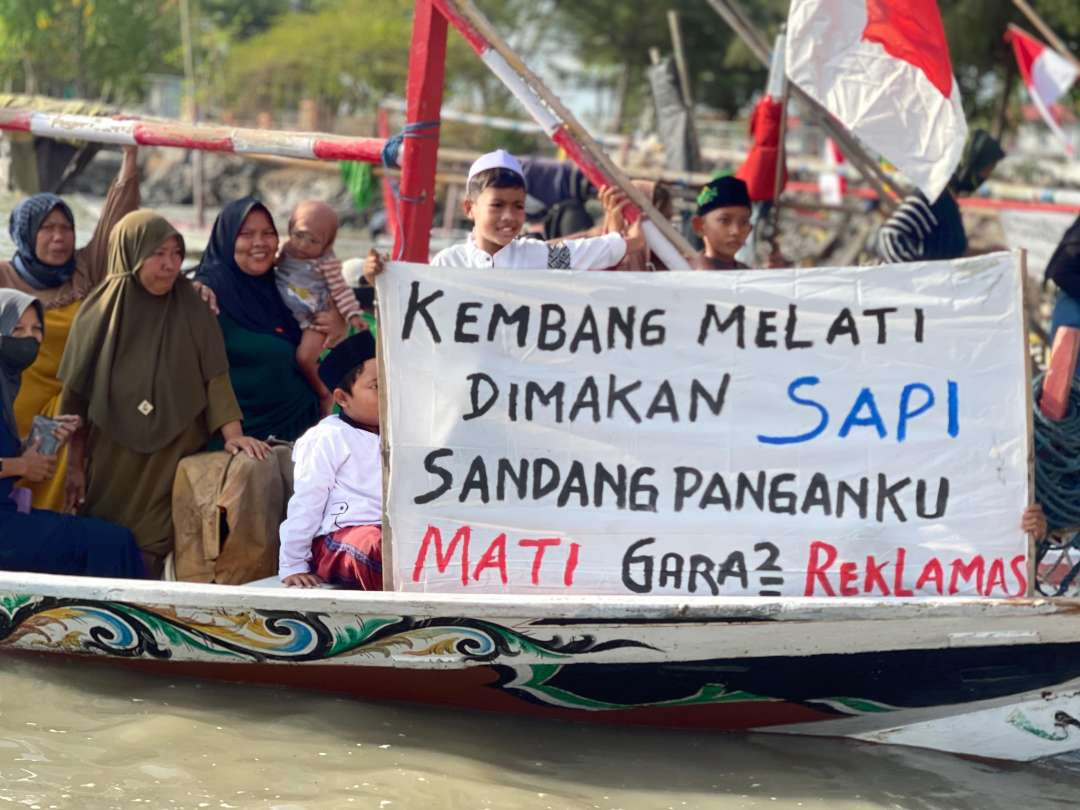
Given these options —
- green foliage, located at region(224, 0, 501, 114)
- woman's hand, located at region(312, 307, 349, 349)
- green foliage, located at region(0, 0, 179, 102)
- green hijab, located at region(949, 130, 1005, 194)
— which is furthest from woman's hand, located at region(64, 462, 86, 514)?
green foliage, located at region(224, 0, 501, 114)

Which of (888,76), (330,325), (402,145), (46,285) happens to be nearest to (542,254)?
(402,145)

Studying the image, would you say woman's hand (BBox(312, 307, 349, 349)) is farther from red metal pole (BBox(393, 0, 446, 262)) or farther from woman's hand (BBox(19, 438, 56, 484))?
woman's hand (BBox(19, 438, 56, 484))

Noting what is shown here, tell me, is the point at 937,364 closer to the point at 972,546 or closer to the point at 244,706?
the point at 972,546

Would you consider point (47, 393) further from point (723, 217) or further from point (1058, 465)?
point (1058, 465)

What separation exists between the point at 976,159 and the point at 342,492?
3.62m

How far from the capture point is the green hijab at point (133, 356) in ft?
17.0

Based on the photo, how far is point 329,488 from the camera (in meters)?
4.80

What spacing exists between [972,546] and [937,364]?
0.53 meters

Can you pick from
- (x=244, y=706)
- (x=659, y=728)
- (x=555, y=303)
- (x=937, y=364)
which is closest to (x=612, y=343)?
(x=555, y=303)

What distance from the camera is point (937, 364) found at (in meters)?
4.37

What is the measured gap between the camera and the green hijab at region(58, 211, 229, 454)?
519cm

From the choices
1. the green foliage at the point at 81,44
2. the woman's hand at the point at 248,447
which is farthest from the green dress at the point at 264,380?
the green foliage at the point at 81,44

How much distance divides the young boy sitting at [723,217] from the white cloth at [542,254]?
625mm

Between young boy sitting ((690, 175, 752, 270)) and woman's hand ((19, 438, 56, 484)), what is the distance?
2.44m
